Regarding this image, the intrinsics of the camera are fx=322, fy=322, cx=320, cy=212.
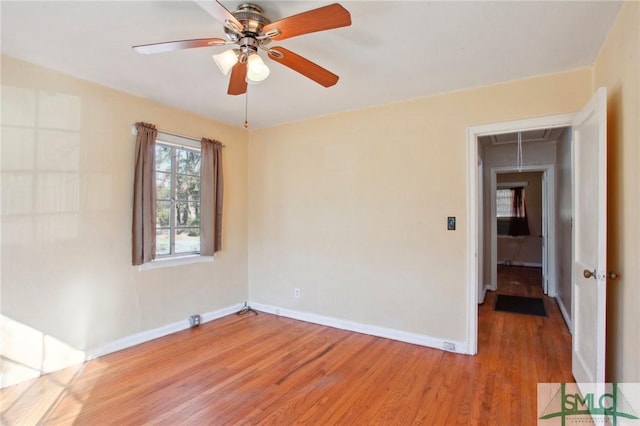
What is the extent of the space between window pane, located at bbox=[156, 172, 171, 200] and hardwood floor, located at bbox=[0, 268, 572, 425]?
1.50 meters

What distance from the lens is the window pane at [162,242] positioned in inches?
138

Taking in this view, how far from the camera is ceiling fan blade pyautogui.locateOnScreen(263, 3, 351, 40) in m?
1.46

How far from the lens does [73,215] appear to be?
276 centimetres

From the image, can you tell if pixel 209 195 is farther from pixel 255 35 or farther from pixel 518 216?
pixel 518 216

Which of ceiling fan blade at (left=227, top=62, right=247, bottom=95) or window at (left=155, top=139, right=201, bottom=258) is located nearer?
ceiling fan blade at (left=227, top=62, right=247, bottom=95)

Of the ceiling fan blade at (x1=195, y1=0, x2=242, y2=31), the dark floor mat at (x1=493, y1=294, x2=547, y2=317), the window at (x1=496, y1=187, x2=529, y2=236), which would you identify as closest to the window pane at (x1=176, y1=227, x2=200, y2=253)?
the ceiling fan blade at (x1=195, y1=0, x2=242, y2=31)

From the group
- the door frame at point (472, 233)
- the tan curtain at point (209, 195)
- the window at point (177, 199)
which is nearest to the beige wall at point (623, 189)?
the door frame at point (472, 233)

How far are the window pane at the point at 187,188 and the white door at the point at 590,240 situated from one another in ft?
12.0

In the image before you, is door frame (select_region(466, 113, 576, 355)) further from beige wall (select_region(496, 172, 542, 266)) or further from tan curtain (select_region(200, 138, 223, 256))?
beige wall (select_region(496, 172, 542, 266))

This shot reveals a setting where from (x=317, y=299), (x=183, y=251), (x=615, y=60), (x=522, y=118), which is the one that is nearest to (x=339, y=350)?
(x=317, y=299)

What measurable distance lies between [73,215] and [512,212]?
30.2 ft

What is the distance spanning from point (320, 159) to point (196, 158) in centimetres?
147

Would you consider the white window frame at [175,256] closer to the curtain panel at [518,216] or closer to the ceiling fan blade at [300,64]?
the ceiling fan blade at [300,64]

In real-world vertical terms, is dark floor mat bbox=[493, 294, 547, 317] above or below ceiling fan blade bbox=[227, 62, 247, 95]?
below
